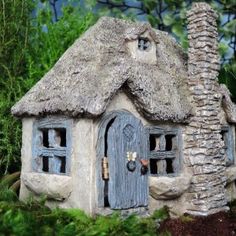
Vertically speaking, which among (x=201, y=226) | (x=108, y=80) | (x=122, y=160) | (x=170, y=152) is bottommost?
(x=201, y=226)

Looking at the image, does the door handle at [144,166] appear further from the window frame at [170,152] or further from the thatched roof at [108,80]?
the thatched roof at [108,80]

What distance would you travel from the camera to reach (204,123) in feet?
30.3

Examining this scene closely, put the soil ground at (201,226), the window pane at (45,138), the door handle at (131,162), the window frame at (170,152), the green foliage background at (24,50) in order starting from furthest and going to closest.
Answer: the green foliage background at (24,50), the window pane at (45,138), the window frame at (170,152), the soil ground at (201,226), the door handle at (131,162)

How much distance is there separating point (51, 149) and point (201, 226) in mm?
3026

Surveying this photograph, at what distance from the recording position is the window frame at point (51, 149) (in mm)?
8359

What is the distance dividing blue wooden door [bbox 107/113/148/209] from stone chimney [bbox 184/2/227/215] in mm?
1155

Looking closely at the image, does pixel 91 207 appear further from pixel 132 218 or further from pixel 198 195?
pixel 198 195

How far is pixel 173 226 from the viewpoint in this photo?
844 centimetres

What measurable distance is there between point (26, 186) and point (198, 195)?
3.25m

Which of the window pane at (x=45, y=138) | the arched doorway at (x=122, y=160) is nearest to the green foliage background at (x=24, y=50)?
the window pane at (x=45, y=138)

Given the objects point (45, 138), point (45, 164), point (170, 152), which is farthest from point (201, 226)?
point (45, 138)

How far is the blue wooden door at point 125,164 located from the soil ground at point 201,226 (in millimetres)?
623

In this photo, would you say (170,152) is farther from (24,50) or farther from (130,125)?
(24,50)

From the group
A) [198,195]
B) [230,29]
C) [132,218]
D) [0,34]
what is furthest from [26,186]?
[230,29]
